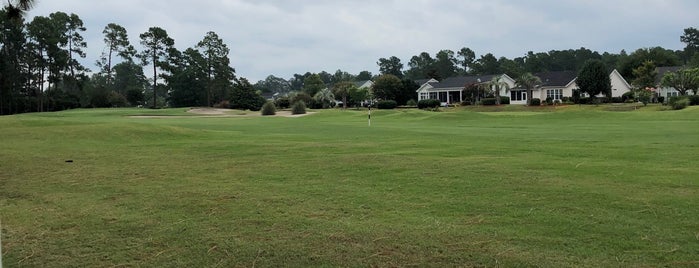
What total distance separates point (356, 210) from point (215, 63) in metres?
99.8

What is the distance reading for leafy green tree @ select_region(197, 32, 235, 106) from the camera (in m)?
102

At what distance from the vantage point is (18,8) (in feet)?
28.7

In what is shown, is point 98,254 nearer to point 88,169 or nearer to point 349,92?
point 88,169

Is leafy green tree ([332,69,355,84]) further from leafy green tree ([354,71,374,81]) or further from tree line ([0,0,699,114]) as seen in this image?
tree line ([0,0,699,114])

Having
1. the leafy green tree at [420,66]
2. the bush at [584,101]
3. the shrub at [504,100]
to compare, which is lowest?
the bush at [584,101]

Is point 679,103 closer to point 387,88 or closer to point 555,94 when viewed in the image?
point 555,94

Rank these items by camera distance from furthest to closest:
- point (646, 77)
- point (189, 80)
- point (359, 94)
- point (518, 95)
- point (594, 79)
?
point (189, 80) → point (359, 94) → point (518, 95) → point (646, 77) → point (594, 79)

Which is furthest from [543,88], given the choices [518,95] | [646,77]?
[646,77]

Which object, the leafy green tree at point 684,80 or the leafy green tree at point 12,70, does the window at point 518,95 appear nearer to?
→ the leafy green tree at point 684,80

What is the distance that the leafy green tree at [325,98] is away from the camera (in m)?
89.0

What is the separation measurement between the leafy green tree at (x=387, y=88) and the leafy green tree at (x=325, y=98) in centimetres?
826

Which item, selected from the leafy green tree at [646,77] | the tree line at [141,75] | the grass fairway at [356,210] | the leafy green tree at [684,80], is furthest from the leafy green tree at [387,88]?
the grass fairway at [356,210]

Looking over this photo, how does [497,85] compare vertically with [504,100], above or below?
above

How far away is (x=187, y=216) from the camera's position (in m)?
6.74
